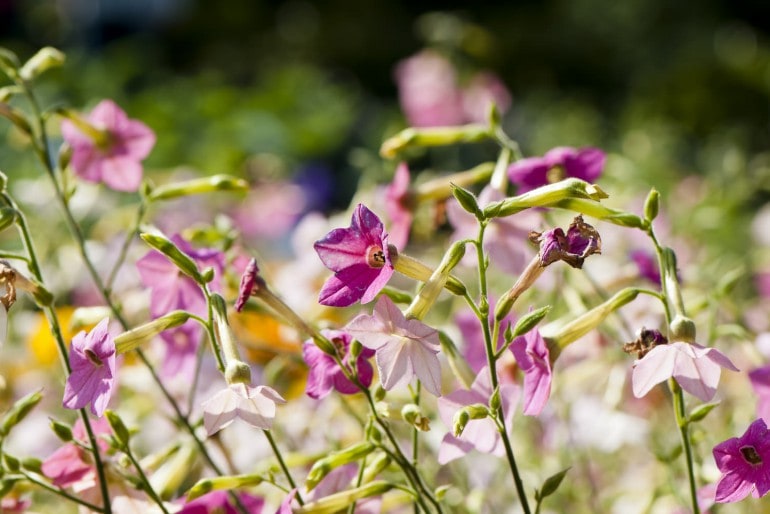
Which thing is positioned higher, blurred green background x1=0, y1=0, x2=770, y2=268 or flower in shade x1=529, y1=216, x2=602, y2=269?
flower in shade x1=529, y1=216, x2=602, y2=269

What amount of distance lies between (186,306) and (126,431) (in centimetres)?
18

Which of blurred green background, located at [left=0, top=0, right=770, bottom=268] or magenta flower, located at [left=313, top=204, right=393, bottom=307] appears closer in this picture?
magenta flower, located at [left=313, top=204, right=393, bottom=307]

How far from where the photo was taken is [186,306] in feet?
3.19

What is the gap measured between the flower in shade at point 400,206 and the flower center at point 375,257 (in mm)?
320

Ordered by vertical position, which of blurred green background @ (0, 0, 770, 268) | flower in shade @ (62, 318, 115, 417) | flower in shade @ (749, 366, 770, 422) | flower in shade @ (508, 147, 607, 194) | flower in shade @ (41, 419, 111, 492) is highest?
flower in shade @ (508, 147, 607, 194)

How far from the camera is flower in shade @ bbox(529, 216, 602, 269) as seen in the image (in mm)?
728

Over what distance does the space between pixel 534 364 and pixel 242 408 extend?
230 mm

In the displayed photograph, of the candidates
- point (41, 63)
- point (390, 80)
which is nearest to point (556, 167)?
point (41, 63)

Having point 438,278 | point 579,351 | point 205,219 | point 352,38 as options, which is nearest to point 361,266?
Result: point 438,278

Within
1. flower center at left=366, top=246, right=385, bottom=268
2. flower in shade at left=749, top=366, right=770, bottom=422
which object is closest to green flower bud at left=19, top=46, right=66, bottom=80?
flower center at left=366, top=246, right=385, bottom=268

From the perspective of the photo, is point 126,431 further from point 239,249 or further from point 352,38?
point 352,38

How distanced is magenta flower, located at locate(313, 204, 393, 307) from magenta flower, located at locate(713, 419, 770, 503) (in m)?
0.27

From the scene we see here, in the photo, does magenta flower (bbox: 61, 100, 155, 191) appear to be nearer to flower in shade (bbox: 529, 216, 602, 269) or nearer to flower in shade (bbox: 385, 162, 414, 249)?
flower in shade (bbox: 385, 162, 414, 249)

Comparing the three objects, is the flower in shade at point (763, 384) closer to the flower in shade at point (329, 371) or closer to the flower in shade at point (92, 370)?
the flower in shade at point (329, 371)
